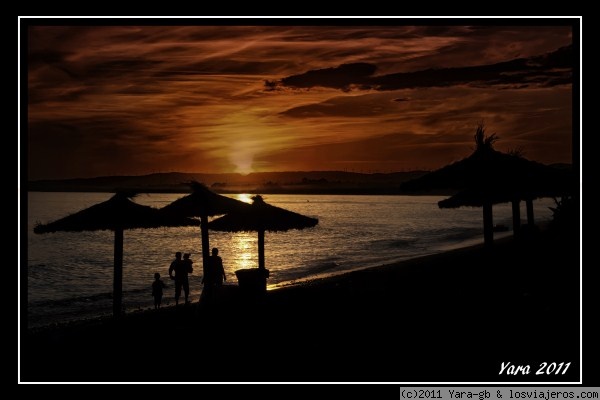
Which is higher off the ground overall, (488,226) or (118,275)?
(488,226)

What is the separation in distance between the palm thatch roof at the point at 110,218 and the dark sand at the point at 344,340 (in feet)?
5.66

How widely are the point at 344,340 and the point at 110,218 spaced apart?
4.40m

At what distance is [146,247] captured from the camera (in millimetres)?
56875

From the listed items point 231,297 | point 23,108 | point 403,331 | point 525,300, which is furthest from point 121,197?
point 525,300

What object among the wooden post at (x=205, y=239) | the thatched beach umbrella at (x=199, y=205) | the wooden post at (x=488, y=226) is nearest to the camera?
the wooden post at (x=488, y=226)

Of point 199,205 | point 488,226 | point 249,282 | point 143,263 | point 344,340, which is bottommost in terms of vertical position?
point 143,263

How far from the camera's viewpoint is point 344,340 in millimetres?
8586

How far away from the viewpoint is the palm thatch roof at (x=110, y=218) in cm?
1027

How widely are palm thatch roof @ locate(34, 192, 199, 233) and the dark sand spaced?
173cm

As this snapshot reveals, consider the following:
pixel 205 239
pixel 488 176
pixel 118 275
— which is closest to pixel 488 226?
pixel 488 176

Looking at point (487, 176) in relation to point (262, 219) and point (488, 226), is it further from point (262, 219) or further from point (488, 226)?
point (262, 219)

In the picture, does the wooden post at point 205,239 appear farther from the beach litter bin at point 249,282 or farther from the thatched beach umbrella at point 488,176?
the thatched beach umbrella at point 488,176

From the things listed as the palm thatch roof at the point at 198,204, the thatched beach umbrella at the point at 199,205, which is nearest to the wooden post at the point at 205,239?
the thatched beach umbrella at the point at 199,205

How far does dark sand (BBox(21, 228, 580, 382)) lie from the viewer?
727 centimetres
